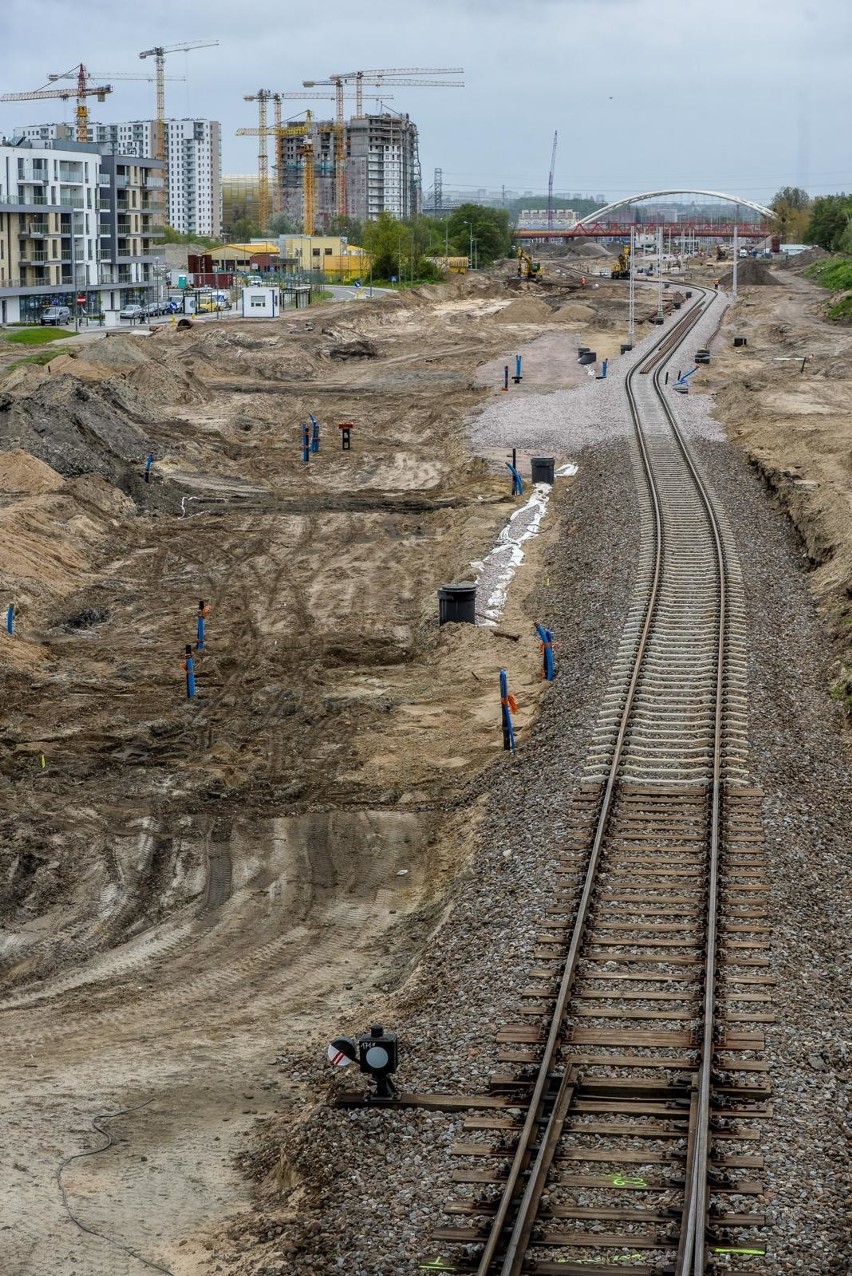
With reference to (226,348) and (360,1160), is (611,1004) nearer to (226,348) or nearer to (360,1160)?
(360,1160)

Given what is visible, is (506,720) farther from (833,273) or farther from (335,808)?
(833,273)

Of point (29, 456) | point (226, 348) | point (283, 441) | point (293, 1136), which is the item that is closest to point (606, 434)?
point (283, 441)

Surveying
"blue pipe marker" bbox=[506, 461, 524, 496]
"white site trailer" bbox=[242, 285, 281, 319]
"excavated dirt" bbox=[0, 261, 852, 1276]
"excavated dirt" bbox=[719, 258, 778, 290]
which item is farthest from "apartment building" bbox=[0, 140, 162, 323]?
"blue pipe marker" bbox=[506, 461, 524, 496]

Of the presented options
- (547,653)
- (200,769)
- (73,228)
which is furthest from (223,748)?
(73,228)

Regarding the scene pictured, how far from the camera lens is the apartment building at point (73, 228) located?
A: 9475 cm

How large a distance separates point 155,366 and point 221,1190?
50.8 metres

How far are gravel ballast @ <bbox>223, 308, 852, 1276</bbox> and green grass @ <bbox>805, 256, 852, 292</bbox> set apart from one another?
82978 millimetres

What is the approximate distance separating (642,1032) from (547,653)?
11.9 m

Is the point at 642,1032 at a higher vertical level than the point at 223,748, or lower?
higher

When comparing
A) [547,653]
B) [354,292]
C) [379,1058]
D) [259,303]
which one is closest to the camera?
[379,1058]

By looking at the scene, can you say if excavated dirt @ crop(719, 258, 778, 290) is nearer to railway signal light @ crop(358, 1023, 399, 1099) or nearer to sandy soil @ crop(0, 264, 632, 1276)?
sandy soil @ crop(0, 264, 632, 1276)

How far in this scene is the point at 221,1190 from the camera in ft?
39.2

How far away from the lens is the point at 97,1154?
Answer: 12.6 m

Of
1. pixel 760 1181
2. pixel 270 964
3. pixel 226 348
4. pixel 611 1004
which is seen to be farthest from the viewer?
pixel 226 348
